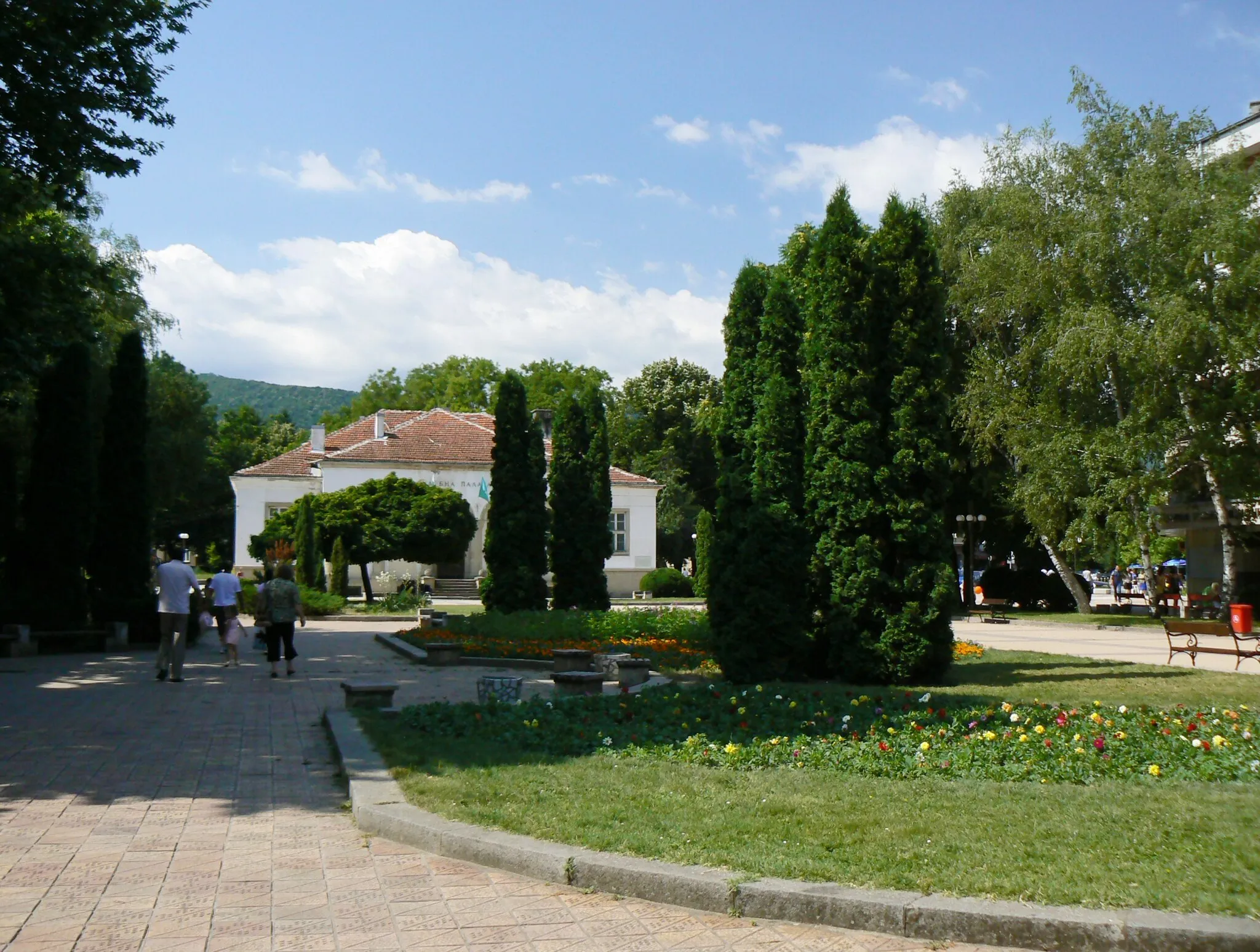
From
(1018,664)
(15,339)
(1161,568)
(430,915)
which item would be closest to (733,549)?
(1018,664)

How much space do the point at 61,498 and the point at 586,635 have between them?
11.3 m

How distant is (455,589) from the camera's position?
52.3 m

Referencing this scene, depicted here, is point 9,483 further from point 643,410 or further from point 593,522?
point 643,410

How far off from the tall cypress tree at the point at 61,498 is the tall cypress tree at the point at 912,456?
54.5 feet

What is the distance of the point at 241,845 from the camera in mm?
6480

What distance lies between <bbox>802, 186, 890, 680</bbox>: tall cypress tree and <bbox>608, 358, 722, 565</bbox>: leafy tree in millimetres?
49259

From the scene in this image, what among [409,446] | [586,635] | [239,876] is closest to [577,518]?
[586,635]

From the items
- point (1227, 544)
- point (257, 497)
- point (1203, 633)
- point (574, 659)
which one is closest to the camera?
point (574, 659)

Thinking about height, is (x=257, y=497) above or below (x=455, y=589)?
above

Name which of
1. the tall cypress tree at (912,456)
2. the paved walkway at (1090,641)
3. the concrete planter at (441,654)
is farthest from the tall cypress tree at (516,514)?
the tall cypress tree at (912,456)

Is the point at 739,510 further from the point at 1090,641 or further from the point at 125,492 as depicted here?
the point at 125,492

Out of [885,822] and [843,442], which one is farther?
[843,442]

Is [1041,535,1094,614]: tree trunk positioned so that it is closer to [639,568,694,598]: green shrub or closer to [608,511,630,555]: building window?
[639,568,694,598]: green shrub

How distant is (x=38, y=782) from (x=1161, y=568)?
184ft
